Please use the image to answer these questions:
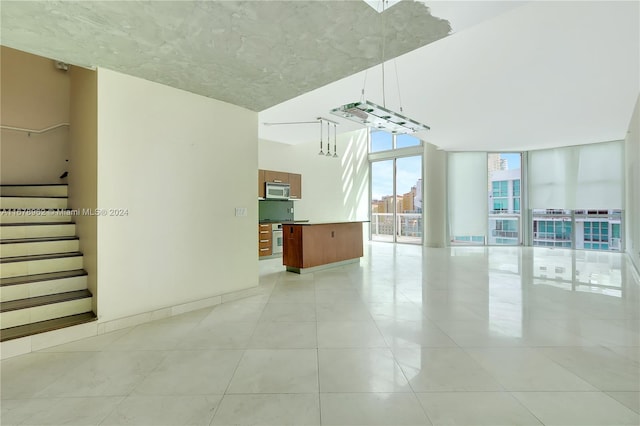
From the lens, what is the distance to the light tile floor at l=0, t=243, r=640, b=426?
1538 millimetres

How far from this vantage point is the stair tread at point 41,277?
8.46 ft

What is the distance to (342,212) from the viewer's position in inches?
374

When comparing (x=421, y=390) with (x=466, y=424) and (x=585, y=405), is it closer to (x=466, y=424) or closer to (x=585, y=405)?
(x=466, y=424)

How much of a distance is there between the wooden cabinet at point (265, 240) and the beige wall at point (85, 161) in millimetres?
3566

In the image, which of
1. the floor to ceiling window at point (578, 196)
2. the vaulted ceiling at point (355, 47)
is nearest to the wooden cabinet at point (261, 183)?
the vaulted ceiling at point (355, 47)

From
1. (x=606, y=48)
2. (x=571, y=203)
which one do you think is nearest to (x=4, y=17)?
(x=606, y=48)

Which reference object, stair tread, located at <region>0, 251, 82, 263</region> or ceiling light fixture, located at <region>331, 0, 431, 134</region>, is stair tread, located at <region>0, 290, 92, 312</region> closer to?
stair tread, located at <region>0, 251, 82, 263</region>

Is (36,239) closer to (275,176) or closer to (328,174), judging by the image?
(275,176)

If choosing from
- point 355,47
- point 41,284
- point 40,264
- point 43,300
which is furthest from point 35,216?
point 355,47

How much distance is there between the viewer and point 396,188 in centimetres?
980

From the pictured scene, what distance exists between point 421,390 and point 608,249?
8999mm

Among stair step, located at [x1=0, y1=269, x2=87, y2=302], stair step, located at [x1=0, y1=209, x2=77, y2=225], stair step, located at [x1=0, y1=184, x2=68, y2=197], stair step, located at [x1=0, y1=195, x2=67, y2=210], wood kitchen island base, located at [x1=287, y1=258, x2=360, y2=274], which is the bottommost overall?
wood kitchen island base, located at [x1=287, y1=258, x2=360, y2=274]

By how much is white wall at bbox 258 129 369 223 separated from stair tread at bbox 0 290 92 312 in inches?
191

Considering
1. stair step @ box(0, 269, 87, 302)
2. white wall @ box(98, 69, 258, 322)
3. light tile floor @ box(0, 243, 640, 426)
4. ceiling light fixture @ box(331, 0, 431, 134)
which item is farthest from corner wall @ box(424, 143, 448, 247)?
stair step @ box(0, 269, 87, 302)
